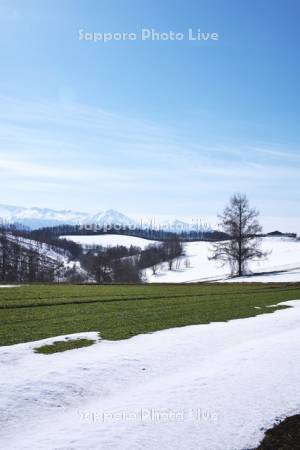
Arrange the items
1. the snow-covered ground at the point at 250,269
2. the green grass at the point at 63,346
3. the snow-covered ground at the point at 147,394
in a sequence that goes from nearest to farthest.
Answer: the snow-covered ground at the point at 147,394
the green grass at the point at 63,346
the snow-covered ground at the point at 250,269

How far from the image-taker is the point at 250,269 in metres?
104

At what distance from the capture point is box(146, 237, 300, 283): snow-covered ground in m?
70.5

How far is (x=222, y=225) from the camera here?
7494 cm

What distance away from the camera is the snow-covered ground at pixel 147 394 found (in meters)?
8.58

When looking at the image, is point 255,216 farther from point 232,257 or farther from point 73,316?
point 73,316

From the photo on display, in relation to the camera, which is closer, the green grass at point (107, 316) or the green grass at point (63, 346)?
the green grass at point (63, 346)

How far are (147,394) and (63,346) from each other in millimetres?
4933

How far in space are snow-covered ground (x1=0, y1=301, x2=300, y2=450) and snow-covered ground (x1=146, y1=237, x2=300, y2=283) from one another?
52.8 metres

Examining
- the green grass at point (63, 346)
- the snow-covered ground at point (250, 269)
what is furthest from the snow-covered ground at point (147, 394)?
the snow-covered ground at point (250, 269)

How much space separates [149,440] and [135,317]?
14.0m

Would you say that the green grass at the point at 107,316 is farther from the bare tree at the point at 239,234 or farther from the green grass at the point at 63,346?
the bare tree at the point at 239,234

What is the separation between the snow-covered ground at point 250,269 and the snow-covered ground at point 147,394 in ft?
173

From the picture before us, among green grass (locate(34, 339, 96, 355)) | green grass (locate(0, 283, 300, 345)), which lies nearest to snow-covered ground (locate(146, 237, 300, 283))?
green grass (locate(0, 283, 300, 345))

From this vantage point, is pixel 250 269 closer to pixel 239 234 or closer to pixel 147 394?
pixel 239 234
